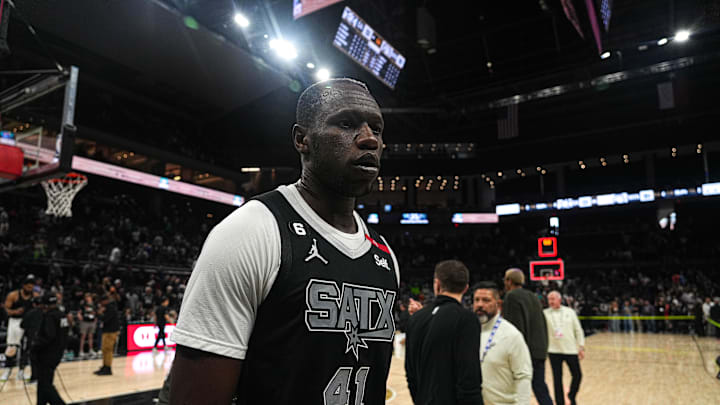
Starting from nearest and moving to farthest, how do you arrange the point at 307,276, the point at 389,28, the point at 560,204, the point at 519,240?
the point at 307,276 < the point at 389,28 < the point at 560,204 < the point at 519,240

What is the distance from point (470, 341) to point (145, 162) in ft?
83.5

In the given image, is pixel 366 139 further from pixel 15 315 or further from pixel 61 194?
pixel 61 194

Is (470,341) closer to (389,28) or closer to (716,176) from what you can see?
(389,28)

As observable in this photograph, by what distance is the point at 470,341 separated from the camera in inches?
125

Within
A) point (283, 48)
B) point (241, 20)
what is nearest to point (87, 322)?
point (241, 20)

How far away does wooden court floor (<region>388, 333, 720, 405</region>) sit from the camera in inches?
296

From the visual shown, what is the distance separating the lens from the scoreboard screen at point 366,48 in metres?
10.7

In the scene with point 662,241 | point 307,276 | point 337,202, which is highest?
point 662,241

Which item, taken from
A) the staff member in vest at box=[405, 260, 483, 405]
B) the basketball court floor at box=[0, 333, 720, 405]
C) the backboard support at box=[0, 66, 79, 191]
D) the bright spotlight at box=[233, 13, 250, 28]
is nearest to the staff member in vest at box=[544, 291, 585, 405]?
the basketball court floor at box=[0, 333, 720, 405]

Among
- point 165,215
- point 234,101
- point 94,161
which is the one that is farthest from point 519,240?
point 94,161

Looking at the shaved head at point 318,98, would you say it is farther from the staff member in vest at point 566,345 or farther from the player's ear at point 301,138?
the staff member in vest at point 566,345

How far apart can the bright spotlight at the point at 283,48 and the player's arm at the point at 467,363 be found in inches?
453

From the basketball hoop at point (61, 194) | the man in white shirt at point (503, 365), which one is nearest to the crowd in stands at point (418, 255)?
the basketball hoop at point (61, 194)

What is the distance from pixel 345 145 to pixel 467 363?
7.33ft
